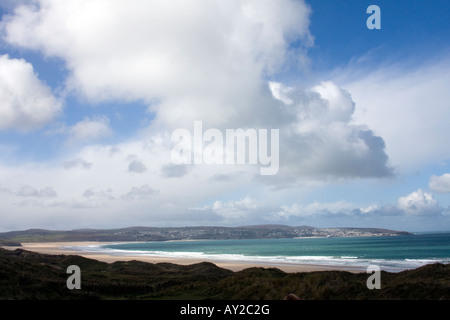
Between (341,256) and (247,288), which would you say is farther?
(341,256)

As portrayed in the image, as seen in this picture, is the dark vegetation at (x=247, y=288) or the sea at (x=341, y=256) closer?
the dark vegetation at (x=247, y=288)

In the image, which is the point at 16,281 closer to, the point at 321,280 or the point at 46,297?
the point at 46,297

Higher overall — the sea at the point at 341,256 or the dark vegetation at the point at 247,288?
the dark vegetation at the point at 247,288

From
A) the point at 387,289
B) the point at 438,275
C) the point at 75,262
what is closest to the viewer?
the point at 387,289

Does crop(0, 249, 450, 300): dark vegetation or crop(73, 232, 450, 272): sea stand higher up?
crop(0, 249, 450, 300): dark vegetation

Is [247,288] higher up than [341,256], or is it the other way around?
[247,288]

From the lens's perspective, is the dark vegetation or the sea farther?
the sea
